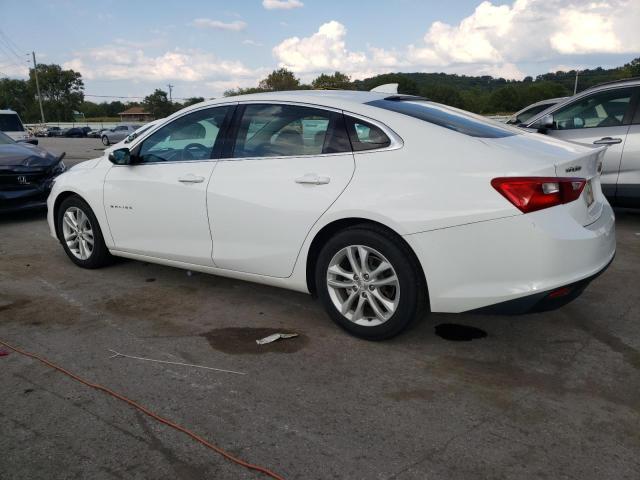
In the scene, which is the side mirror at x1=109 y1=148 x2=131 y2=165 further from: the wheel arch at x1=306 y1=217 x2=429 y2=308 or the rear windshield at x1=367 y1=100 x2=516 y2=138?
the rear windshield at x1=367 y1=100 x2=516 y2=138

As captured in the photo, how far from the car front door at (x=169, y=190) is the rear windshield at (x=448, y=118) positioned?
1.28m

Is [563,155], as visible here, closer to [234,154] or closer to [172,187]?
[234,154]

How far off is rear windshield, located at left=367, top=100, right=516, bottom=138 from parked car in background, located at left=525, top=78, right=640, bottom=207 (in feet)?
10.4

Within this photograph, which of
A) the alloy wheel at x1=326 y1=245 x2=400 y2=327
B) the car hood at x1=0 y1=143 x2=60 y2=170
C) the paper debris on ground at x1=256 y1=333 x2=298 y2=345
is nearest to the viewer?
the alloy wheel at x1=326 y1=245 x2=400 y2=327

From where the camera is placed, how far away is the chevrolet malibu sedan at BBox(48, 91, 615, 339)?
9.75 feet

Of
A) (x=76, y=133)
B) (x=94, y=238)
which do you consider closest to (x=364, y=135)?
(x=94, y=238)

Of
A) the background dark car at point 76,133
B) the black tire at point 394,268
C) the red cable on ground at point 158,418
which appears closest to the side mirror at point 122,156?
the red cable on ground at point 158,418

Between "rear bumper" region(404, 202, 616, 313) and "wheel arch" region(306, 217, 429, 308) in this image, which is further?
"wheel arch" region(306, 217, 429, 308)

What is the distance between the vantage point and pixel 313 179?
352 cm

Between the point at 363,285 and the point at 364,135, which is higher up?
the point at 364,135

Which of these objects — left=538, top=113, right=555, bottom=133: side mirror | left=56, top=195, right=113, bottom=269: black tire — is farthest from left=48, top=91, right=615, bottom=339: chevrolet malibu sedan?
left=538, top=113, right=555, bottom=133: side mirror

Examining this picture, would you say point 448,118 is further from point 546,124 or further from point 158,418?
point 546,124

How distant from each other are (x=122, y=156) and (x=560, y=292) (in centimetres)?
350

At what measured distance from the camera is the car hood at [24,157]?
7526mm
